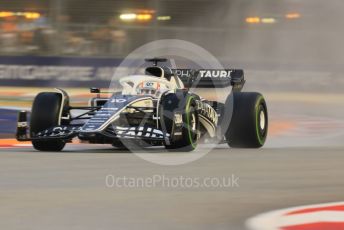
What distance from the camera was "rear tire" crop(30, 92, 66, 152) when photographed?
34.2 ft

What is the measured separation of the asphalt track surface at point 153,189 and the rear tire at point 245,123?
24cm

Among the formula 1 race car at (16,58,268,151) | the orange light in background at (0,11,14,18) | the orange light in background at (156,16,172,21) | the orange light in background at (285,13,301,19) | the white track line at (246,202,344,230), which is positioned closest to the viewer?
the white track line at (246,202,344,230)

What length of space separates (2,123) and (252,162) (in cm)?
736

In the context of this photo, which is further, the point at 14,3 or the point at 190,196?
the point at 14,3

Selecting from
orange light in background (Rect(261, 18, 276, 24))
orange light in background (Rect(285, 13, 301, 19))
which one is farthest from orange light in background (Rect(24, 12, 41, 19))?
orange light in background (Rect(285, 13, 301, 19))

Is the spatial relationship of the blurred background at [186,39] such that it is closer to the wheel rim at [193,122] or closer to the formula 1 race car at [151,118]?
the formula 1 race car at [151,118]

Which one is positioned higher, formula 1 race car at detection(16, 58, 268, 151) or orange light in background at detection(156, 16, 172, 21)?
orange light in background at detection(156, 16, 172, 21)

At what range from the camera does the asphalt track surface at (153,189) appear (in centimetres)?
559

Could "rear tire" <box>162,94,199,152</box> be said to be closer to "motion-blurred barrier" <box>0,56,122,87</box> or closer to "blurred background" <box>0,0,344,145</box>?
"blurred background" <box>0,0,344,145</box>

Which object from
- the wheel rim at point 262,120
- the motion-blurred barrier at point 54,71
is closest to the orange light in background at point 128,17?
the motion-blurred barrier at point 54,71

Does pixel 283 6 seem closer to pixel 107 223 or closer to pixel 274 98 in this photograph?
pixel 274 98

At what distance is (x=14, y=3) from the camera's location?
88.4 feet

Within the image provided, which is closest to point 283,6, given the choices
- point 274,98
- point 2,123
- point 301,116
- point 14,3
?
point 274,98

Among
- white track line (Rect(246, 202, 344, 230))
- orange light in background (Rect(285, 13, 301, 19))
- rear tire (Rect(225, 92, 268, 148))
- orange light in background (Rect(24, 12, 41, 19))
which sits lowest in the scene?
white track line (Rect(246, 202, 344, 230))
